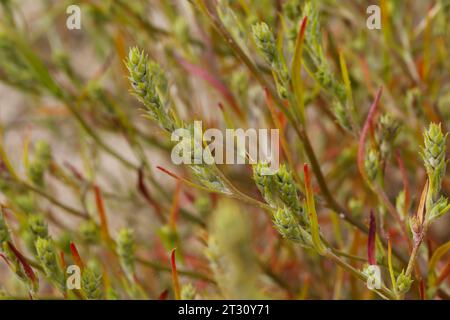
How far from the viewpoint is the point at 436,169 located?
69 cm

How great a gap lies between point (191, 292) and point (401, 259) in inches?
11.2

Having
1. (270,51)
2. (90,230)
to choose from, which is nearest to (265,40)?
(270,51)

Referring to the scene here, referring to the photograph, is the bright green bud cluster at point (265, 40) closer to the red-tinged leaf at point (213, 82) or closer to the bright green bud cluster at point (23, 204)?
the red-tinged leaf at point (213, 82)

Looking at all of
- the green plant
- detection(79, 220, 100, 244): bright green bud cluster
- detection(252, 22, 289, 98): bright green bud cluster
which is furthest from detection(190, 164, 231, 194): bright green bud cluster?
detection(79, 220, 100, 244): bright green bud cluster

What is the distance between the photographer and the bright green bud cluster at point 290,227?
2.27ft

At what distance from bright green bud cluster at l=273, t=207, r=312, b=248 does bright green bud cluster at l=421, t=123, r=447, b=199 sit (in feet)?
0.46

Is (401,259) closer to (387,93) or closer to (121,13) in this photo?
(387,93)

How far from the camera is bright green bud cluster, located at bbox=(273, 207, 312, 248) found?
690 mm

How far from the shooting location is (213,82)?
120cm

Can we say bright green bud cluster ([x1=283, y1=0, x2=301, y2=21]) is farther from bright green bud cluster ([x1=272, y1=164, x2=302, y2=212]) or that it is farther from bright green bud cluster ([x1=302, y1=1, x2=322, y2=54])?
bright green bud cluster ([x1=272, y1=164, x2=302, y2=212])

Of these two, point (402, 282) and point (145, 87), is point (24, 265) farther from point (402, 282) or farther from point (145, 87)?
point (402, 282)

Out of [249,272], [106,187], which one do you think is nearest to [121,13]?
[106,187]

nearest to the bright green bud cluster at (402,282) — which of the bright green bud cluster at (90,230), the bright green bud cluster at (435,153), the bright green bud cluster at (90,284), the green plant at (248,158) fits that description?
the green plant at (248,158)

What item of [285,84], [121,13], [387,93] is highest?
[121,13]
